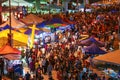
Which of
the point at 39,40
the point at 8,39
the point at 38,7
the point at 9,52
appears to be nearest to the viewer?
the point at 9,52

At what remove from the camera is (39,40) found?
2700cm

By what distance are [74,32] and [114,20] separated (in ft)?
29.1

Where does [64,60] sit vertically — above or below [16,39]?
below

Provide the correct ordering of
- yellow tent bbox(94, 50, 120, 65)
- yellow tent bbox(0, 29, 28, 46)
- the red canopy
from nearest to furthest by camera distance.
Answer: yellow tent bbox(94, 50, 120, 65), the red canopy, yellow tent bbox(0, 29, 28, 46)

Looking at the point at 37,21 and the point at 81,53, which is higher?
the point at 37,21

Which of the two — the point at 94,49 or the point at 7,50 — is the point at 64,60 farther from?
the point at 7,50

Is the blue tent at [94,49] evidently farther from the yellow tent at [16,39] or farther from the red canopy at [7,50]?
the red canopy at [7,50]

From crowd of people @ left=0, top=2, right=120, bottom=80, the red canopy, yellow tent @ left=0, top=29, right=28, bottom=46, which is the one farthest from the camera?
yellow tent @ left=0, top=29, right=28, bottom=46

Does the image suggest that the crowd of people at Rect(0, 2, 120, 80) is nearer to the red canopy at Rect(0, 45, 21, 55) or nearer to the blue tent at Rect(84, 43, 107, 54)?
the blue tent at Rect(84, 43, 107, 54)

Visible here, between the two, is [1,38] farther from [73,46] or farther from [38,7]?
[38,7]

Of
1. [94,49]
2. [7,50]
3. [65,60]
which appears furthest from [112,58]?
[65,60]

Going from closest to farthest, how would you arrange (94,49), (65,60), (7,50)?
(7,50)
(94,49)
(65,60)

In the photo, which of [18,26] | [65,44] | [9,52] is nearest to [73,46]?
[65,44]

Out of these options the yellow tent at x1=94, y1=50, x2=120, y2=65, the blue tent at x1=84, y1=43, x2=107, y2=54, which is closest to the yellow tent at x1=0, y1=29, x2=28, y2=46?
the blue tent at x1=84, y1=43, x2=107, y2=54
